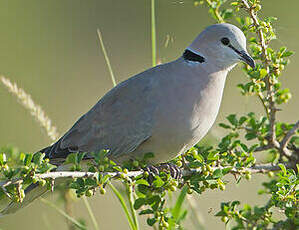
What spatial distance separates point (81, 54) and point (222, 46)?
4.17 m

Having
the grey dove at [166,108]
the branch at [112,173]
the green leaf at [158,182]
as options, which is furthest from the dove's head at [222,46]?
the green leaf at [158,182]

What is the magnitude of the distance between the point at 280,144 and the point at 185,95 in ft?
1.75

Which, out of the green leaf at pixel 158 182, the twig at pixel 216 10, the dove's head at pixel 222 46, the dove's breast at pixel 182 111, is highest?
the twig at pixel 216 10

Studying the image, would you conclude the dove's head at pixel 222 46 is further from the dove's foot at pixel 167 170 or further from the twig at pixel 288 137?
the dove's foot at pixel 167 170

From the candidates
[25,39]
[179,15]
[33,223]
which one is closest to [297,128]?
[33,223]

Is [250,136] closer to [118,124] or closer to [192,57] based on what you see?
[192,57]

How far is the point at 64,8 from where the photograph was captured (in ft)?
24.7

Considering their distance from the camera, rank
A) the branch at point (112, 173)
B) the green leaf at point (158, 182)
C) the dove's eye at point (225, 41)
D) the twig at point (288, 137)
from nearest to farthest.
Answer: the branch at point (112, 173)
the green leaf at point (158, 182)
the twig at point (288, 137)
the dove's eye at point (225, 41)

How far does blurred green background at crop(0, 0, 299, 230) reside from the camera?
5621mm

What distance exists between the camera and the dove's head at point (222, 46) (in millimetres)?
2646

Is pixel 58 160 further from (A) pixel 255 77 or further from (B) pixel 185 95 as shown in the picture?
(A) pixel 255 77

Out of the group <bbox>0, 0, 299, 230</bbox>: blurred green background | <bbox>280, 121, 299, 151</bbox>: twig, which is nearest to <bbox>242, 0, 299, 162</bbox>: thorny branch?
<bbox>280, 121, 299, 151</bbox>: twig

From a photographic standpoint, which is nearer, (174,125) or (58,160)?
(174,125)

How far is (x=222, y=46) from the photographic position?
270 cm
